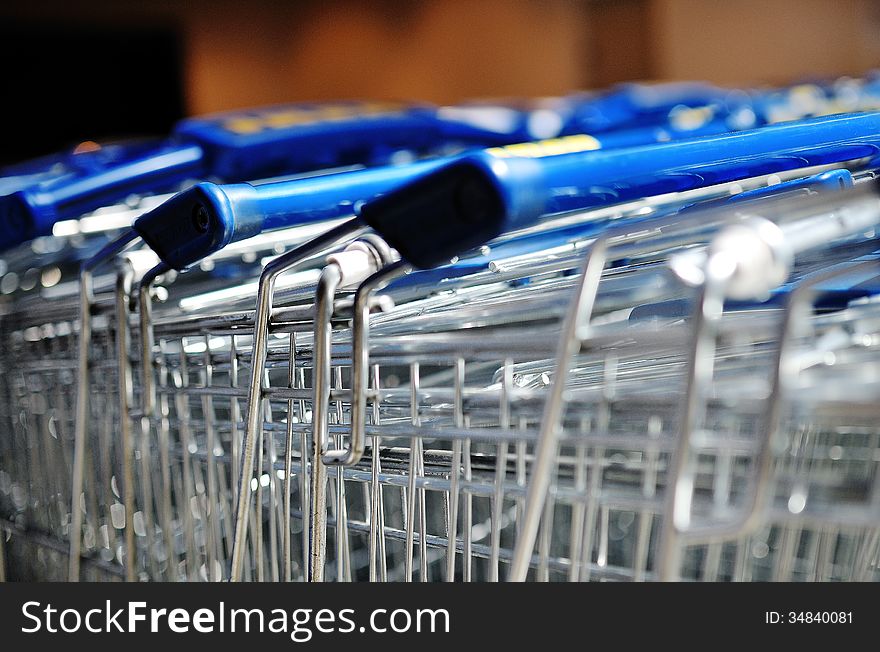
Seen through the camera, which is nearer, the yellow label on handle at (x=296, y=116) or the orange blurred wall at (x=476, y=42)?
Answer: the yellow label on handle at (x=296, y=116)

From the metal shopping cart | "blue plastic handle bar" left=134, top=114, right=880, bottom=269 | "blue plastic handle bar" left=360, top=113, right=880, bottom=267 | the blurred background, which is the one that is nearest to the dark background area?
the blurred background

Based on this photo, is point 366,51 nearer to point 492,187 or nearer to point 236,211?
point 236,211

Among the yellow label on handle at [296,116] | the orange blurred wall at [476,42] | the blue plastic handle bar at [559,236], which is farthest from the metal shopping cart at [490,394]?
the orange blurred wall at [476,42]

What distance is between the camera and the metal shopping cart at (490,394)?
0.50 m

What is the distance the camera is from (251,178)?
1.39 meters

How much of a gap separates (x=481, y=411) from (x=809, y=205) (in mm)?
235

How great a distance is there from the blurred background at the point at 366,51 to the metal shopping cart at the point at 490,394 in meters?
2.11

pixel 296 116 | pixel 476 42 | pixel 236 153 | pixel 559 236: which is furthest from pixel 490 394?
pixel 476 42

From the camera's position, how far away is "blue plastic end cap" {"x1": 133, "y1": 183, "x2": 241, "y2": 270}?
2.27ft

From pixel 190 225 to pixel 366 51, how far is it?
9.41ft

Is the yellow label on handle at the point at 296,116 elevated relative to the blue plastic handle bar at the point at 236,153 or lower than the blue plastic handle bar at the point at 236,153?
elevated

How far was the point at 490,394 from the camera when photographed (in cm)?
64

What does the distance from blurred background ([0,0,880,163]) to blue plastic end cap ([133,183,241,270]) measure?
8.04 feet

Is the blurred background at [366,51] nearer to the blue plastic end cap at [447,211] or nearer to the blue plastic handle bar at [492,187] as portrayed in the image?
the blue plastic handle bar at [492,187]
